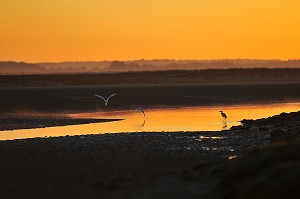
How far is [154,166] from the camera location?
21.5 m

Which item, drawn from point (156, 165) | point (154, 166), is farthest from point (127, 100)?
point (154, 166)

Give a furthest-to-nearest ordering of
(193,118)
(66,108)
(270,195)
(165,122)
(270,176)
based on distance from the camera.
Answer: (66,108) → (193,118) → (165,122) → (270,176) → (270,195)

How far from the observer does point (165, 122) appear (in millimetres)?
42219

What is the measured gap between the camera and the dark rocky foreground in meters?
14.6

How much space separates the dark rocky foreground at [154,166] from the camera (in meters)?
14.6

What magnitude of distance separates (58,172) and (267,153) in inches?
328

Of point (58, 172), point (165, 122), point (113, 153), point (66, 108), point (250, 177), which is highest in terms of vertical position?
point (66, 108)

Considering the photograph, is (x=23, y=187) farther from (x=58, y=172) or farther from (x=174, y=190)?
(x=174, y=190)

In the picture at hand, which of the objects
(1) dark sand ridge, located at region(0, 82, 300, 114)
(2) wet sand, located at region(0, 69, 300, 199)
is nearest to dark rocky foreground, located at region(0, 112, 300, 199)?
(2) wet sand, located at region(0, 69, 300, 199)

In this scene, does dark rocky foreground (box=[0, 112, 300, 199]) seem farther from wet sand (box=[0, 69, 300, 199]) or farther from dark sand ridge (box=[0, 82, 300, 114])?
dark sand ridge (box=[0, 82, 300, 114])

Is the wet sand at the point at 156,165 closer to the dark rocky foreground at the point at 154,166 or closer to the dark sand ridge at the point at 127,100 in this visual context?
the dark rocky foreground at the point at 154,166

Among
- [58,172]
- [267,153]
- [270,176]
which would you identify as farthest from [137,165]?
[270,176]

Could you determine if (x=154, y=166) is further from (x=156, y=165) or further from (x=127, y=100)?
(x=127, y=100)

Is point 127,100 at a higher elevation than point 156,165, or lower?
higher
